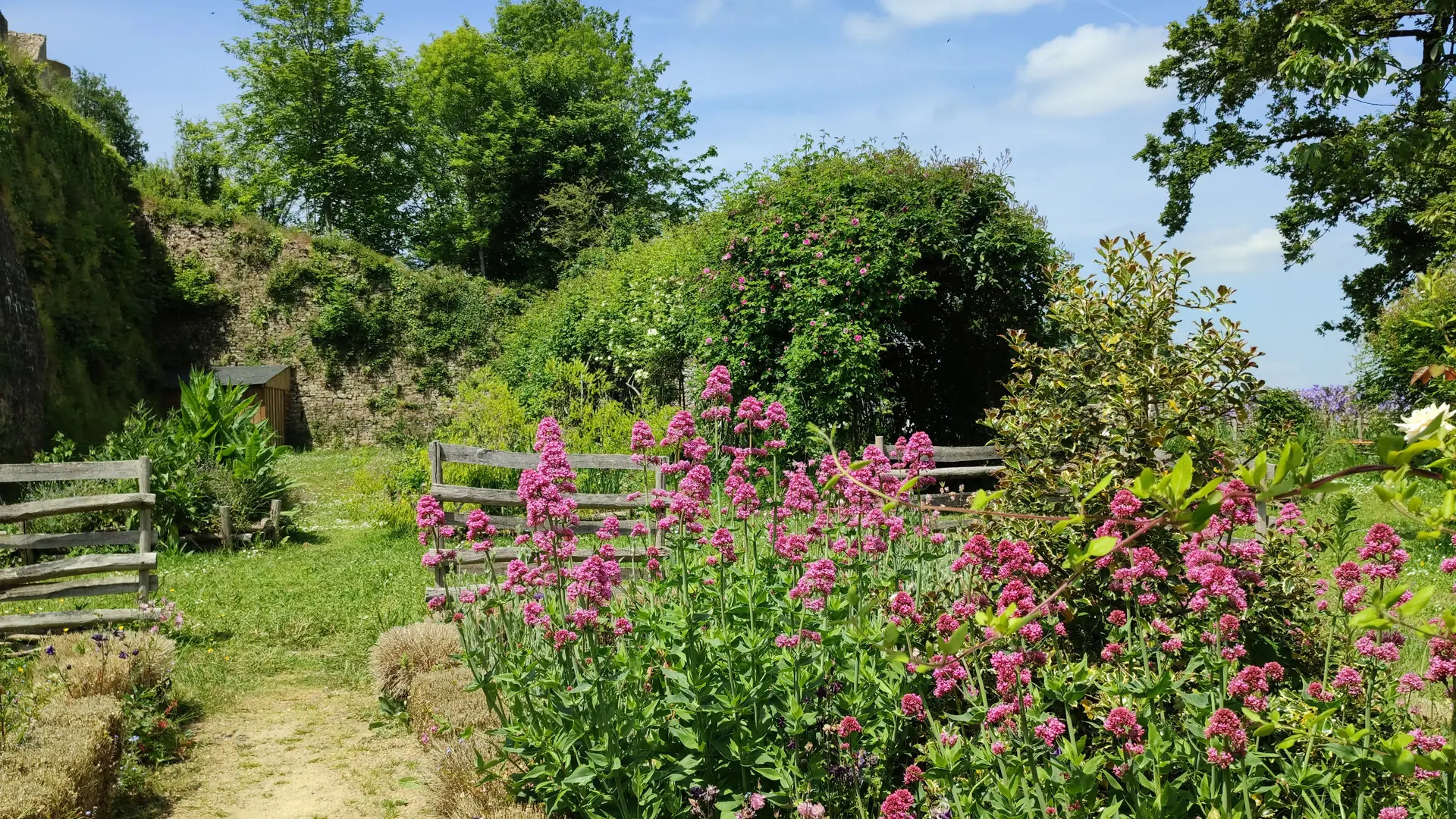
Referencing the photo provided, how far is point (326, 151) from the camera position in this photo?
2816cm

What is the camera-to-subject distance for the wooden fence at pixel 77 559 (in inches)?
252

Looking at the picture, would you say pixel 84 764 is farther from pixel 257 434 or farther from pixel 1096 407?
pixel 257 434

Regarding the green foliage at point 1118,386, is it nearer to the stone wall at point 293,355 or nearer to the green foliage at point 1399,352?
the green foliage at point 1399,352

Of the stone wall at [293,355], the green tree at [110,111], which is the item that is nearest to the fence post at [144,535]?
the stone wall at [293,355]

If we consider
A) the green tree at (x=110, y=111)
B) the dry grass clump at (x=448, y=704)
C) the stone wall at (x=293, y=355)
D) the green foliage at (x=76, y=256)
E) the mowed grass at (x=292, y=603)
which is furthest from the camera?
the green tree at (x=110, y=111)

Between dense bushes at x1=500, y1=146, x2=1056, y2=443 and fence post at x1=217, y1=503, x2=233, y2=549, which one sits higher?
dense bushes at x1=500, y1=146, x2=1056, y2=443

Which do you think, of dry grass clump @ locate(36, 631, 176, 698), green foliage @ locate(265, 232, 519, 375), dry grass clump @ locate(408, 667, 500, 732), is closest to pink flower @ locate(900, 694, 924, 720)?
dry grass clump @ locate(408, 667, 500, 732)

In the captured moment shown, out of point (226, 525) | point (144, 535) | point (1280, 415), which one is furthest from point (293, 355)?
point (1280, 415)

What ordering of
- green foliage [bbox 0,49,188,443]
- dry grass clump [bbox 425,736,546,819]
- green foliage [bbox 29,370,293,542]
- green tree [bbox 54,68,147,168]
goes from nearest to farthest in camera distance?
dry grass clump [bbox 425,736,546,819] → green foliage [bbox 29,370,293,542] → green foliage [bbox 0,49,188,443] → green tree [bbox 54,68,147,168]

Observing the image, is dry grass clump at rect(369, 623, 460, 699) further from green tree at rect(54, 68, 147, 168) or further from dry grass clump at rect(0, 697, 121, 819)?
green tree at rect(54, 68, 147, 168)

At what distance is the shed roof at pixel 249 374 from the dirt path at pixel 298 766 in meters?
15.1

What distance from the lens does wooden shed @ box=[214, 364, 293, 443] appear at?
18828 mm

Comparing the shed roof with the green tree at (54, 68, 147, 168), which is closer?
the shed roof

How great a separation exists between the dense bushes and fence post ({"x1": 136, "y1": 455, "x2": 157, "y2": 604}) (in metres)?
5.96
